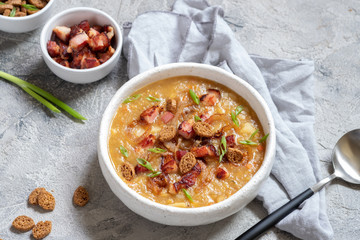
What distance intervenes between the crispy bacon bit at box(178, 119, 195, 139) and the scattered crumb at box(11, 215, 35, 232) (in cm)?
93

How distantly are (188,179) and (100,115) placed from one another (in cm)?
82

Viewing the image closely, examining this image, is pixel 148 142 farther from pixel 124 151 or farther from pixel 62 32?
pixel 62 32

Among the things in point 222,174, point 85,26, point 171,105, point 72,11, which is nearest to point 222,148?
point 222,174

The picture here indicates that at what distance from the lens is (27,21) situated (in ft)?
10.6

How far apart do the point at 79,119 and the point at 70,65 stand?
323 millimetres

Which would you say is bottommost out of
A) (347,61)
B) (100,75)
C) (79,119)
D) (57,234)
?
(57,234)

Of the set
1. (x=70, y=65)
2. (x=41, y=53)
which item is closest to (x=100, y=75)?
(x=70, y=65)

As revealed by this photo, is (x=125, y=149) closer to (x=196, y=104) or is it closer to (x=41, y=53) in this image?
(x=196, y=104)

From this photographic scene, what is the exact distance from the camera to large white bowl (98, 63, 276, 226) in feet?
Answer: 8.46

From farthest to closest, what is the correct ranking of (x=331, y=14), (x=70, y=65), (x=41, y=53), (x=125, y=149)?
(x=331, y=14)
(x=41, y=53)
(x=70, y=65)
(x=125, y=149)

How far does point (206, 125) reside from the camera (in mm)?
2770

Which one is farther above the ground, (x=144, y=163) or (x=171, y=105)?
(x=171, y=105)

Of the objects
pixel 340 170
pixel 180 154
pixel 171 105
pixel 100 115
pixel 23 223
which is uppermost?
pixel 171 105

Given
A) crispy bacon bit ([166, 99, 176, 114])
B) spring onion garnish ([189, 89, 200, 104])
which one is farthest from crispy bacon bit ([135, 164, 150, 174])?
spring onion garnish ([189, 89, 200, 104])
